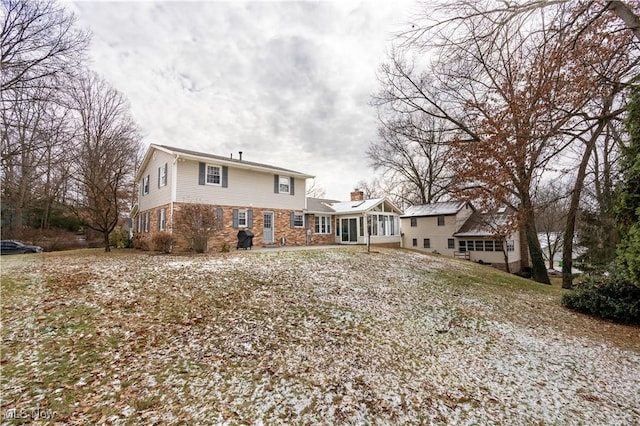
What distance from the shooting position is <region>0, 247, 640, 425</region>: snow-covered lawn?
9.95ft

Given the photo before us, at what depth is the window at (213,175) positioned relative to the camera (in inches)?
586

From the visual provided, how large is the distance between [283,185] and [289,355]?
1472 cm

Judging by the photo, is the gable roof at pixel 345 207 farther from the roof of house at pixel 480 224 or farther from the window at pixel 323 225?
the roof of house at pixel 480 224

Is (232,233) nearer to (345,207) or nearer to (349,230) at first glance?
(349,230)

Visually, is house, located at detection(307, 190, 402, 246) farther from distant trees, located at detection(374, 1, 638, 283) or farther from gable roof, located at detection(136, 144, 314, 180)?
distant trees, located at detection(374, 1, 638, 283)

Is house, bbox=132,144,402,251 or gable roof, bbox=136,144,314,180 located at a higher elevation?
gable roof, bbox=136,144,314,180

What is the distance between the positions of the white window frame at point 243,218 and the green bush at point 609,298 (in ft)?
47.0

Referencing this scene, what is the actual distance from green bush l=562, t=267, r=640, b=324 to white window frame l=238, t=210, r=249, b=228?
47.0ft

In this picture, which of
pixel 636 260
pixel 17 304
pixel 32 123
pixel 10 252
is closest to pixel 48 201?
pixel 10 252

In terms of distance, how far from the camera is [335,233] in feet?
71.6

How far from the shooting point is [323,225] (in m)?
21.0

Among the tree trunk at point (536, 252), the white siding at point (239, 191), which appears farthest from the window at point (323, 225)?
the tree trunk at point (536, 252)

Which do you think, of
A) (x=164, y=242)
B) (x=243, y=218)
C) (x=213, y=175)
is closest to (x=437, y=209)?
(x=243, y=218)

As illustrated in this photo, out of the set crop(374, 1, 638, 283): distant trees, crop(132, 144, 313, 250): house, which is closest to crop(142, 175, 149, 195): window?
crop(132, 144, 313, 250): house
